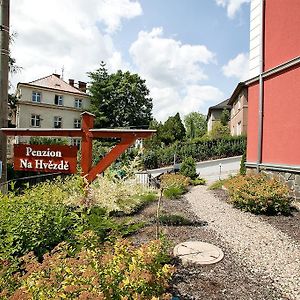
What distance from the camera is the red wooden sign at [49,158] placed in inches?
177

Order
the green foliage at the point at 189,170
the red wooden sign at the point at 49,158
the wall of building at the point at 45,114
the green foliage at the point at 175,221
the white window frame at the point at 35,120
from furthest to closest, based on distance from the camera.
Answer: the white window frame at the point at 35,120
the wall of building at the point at 45,114
the green foliage at the point at 189,170
the green foliage at the point at 175,221
the red wooden sign at the point at 49,158

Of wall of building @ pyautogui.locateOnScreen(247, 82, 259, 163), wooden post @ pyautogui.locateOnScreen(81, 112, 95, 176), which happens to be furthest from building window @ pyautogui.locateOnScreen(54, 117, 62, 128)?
wooden post @ pyautogui.locateOnScreen(81, 112, 95, 176)

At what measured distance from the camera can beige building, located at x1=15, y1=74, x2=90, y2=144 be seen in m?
32.5

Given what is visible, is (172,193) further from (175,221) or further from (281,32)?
(281,32)

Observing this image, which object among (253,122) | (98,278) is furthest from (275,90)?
(98,278)

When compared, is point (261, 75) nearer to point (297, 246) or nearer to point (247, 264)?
point (297, 246)

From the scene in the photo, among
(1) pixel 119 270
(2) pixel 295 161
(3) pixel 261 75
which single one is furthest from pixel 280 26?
(1) pixel 119 270

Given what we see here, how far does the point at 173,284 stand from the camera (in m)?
3.17

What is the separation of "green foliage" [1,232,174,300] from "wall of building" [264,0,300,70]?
7.30 meters

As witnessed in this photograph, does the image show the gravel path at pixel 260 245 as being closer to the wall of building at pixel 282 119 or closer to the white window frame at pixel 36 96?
the wall of building at pixel 282 119

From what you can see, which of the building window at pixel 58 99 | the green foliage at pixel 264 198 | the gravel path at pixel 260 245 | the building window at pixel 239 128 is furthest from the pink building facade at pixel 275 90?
the building window at pixel 58 99

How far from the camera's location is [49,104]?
1346 inches

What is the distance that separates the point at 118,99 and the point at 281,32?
110 ft

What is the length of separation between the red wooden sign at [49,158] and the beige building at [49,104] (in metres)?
27.5
